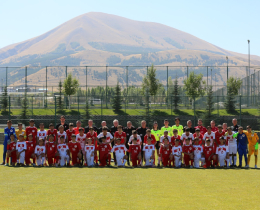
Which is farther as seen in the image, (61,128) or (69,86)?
(69,86)

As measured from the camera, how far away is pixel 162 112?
33750mm

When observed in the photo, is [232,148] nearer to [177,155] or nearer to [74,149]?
[177,155]

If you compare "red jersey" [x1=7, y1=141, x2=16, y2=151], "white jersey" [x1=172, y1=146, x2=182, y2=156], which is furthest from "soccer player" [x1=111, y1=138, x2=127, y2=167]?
"red jersey" [x1=7, y1=141, x2=16, y2=151]

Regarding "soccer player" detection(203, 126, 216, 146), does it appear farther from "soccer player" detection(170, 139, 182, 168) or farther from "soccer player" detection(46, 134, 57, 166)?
"soccer player" detection(46, 134, 57, 166)

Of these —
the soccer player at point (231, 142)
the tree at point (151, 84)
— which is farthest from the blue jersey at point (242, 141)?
the tree at point (151, 84)

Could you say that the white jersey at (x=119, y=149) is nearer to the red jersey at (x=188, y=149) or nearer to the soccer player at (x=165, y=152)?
the soccer player at (x=165, y=152)

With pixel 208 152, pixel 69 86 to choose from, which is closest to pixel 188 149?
pixel 208 152
